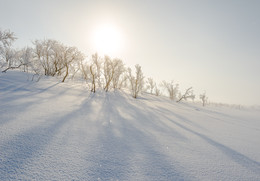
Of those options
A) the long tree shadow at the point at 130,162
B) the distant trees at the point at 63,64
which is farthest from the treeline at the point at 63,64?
the long tree shadow at the point at 130,162

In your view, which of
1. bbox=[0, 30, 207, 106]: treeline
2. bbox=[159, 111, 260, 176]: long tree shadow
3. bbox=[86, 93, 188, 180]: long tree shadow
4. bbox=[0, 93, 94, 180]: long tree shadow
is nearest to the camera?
bbox=[0, 93, 94, 180]: long tree shadow

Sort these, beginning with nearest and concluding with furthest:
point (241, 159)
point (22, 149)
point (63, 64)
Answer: point (22, 149)
point (241, 159)
point (63, 64)

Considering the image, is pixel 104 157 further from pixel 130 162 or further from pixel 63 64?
pixel 63 64

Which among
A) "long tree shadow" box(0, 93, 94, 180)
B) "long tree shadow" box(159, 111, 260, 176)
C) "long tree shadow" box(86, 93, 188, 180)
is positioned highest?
"long tree shadow" box(0, 93, 94, 180)

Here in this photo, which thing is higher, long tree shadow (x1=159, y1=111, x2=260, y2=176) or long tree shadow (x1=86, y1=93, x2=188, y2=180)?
long tree shadow (x1=86, y1=93, x2=188, y2=180)

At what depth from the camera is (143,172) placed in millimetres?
1313

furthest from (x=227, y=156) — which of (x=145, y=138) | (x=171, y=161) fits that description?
(x=145, y=138)

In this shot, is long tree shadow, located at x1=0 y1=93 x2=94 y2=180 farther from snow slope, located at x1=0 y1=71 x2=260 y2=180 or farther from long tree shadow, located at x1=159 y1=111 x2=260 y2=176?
long tree shadow, located at x1=159 y1=111 x2=260 y2=176

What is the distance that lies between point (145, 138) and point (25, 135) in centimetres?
198

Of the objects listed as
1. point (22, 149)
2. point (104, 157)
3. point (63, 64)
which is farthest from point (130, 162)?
point (63, 64)

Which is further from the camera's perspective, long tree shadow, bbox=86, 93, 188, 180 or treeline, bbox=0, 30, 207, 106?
treeline, bbox=0, 30, 207, 106

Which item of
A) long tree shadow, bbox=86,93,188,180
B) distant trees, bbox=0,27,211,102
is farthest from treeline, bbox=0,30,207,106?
long tree shadow, bbox=86,93,188,180

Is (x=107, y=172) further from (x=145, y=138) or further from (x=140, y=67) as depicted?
(x=140, y=67)

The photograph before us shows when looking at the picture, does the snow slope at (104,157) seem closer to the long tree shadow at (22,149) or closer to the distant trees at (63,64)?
the long tree shadow at (22,149)
